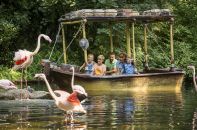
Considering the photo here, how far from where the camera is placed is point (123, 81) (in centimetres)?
2084

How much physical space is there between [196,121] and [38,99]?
559 cm

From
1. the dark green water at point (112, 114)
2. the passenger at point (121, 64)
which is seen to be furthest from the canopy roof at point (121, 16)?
the dark green water at point (112, 114)

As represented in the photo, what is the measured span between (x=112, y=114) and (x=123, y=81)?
287 inches

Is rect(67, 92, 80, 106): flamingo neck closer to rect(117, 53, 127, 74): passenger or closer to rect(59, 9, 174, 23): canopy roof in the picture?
rect(59, 9, 174, 23): canopy roof

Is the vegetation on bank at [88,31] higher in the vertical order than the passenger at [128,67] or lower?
higher

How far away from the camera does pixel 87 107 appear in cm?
1520

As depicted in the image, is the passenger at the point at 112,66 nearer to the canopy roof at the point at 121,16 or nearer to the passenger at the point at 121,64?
the passenger at the point at 121,64

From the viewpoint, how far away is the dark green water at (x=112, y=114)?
37.8 feet

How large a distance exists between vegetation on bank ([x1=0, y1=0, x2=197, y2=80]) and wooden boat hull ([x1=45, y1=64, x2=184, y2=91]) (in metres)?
5.48

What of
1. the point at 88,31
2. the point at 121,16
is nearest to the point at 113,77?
the point at 121,16

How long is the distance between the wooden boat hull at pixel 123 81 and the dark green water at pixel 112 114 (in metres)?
1.74

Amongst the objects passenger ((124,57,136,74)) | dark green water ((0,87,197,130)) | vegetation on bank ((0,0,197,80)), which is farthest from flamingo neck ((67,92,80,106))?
vegetation on bank ((0,0,197,80))

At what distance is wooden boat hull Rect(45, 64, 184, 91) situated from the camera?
20531 millimetres

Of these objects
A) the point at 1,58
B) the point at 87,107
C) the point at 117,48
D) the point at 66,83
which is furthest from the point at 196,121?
the point at 1,58
